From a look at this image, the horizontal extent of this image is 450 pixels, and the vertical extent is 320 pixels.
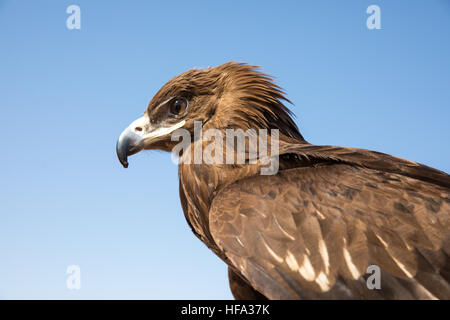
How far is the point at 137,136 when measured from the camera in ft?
15.0

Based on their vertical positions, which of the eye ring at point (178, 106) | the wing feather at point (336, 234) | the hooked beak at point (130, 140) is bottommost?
the wing feather at point (336, 234)

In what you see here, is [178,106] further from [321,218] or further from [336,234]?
[336,234]

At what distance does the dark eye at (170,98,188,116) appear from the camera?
4.52 meters

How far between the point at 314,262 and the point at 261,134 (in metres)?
1.63

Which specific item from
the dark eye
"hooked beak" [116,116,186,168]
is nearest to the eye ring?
the dark eye

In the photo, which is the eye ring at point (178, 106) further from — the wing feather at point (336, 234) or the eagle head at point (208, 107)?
the wing feather at point (336, 234)

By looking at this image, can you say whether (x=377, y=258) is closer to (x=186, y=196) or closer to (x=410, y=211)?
(x=410, y=211)

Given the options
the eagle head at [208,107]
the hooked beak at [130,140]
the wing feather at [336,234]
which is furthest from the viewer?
the hooked beak at [130,140]

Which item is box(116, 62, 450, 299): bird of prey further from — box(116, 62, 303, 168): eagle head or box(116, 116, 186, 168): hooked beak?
box(116, 116, 186, 168): hooked beak

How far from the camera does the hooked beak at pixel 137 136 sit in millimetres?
4465

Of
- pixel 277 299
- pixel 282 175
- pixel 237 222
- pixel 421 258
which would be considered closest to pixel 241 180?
pixel 282 175

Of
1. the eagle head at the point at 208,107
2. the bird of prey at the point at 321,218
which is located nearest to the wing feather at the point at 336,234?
the bird of prey at the point at 321,218

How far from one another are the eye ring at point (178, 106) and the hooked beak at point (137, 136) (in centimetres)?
13

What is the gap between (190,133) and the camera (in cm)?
438
